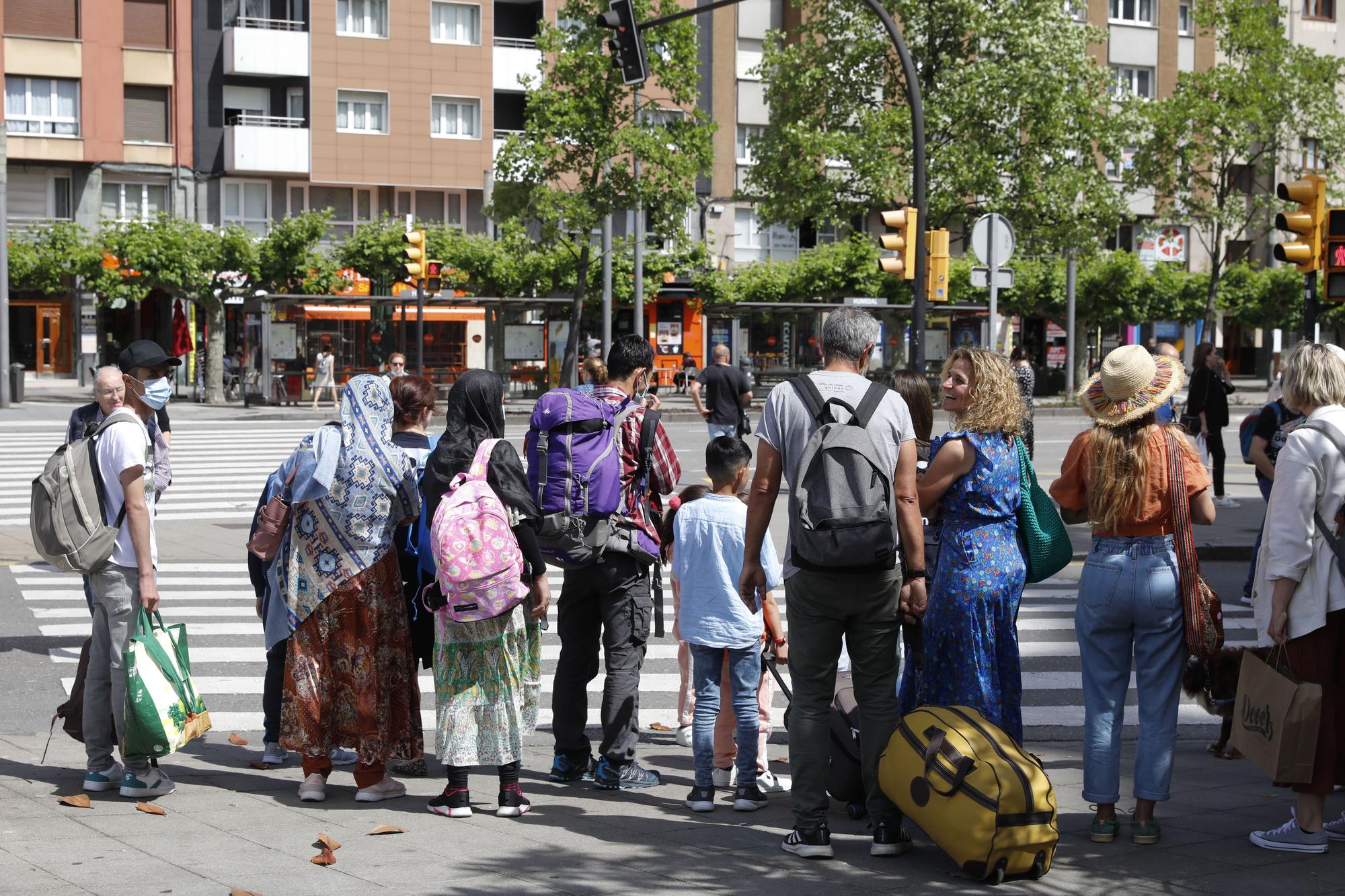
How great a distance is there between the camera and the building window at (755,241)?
54062mm

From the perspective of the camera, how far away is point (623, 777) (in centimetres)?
653

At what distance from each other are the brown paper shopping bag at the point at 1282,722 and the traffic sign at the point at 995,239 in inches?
395

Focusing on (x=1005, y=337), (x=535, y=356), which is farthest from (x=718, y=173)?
(x=535, y=356)

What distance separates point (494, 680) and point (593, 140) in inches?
1247

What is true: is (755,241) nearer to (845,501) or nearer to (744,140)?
(744,140)

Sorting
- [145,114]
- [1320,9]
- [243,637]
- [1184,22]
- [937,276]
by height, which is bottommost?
[243,637]

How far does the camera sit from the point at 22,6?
46.7m

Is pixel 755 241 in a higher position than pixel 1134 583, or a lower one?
higher

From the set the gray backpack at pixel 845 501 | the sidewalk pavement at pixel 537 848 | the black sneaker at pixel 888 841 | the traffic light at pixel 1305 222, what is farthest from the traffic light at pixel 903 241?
the black sneaker at pixel 888 841

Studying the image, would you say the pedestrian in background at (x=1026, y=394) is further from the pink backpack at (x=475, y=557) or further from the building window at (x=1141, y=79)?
the building window at (x=1141, y=79)

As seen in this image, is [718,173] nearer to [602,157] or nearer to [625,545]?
[602,157]

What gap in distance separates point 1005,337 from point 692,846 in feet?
164

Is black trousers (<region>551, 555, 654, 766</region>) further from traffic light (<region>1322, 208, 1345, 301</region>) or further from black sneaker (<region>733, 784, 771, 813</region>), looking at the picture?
traffic light (<region>1322, 208, 1345, 301</region>)

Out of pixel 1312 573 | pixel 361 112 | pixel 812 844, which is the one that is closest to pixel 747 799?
pixel 812 844
